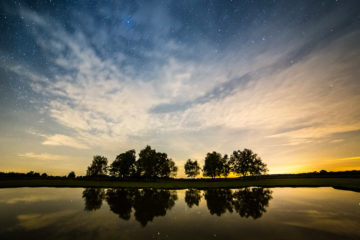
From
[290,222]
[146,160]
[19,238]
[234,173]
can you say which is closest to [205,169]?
[234,173]

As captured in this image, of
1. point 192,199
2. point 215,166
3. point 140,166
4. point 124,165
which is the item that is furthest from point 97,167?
point 192,199

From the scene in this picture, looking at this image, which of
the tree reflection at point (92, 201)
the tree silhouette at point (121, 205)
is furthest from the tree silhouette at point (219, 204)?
the tree reflection at point (92, 201)

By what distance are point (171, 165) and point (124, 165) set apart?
31473 millimetres

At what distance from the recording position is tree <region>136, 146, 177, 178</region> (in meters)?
88.3

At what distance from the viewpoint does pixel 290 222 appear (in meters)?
12.1

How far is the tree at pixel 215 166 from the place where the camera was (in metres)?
93.0

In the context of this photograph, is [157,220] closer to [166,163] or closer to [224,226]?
[224,226]

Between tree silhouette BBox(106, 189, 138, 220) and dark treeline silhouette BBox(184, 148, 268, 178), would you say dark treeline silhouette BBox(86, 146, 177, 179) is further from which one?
tree silhouette BBox(106, 189, 138, 220)

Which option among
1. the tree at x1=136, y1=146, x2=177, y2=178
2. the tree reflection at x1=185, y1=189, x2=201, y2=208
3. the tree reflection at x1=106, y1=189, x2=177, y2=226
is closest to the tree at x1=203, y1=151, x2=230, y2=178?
the tree at x1=136, y1=146, x2=177, y2=178

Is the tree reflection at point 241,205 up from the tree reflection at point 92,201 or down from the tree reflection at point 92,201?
down

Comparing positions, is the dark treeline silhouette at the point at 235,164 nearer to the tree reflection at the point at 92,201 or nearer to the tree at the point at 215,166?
the tree at the point at 215,166

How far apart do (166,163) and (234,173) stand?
4077 centimetres

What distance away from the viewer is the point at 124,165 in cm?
10006

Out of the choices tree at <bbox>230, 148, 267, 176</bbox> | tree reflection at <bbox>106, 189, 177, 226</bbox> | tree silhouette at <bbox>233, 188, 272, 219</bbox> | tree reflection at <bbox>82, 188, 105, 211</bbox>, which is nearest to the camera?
tree reflection at <bbox>106, 189, 177, 226</bbox>
